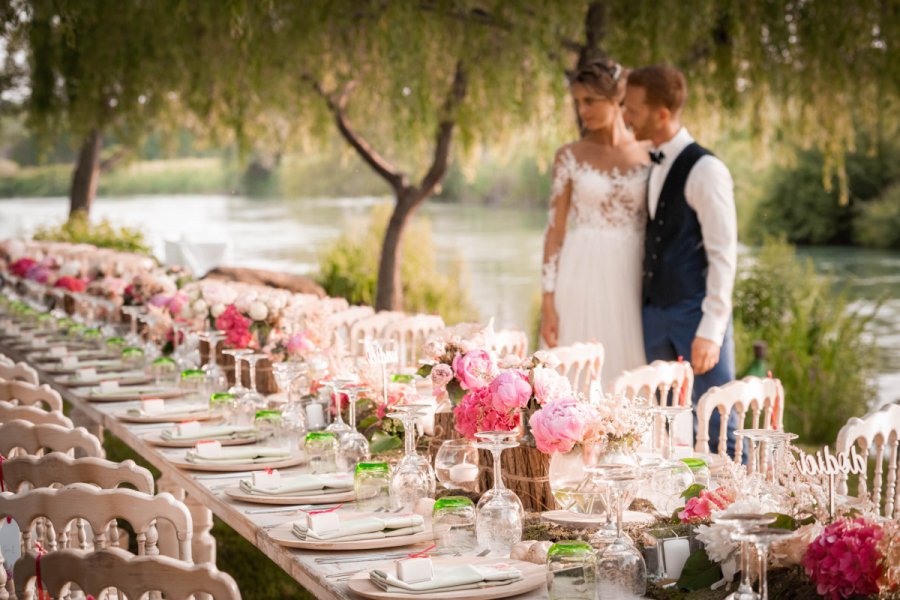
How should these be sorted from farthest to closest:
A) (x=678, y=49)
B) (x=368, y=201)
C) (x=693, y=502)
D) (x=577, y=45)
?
(x=368, y=201) < (x=577, y=45) < (x=678, y=49) < (x=693, y=502)

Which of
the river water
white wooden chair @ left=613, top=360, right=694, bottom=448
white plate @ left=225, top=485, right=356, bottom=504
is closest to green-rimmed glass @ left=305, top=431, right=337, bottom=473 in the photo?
white plate @ left=225, top=485, right=356, bottom=504

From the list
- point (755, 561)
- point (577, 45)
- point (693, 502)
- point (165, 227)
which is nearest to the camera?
point (755, 561)

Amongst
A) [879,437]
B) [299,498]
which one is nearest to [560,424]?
[299,498]

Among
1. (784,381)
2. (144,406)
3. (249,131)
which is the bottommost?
(784,381)

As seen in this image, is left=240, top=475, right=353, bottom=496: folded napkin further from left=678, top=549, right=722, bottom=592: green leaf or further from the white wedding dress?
the white wedding dress

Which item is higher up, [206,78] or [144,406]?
[206,78]

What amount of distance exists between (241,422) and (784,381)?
530 centimetres

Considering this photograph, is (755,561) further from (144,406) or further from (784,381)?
(784,381)

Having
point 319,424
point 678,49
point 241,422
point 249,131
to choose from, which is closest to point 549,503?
point 319,424

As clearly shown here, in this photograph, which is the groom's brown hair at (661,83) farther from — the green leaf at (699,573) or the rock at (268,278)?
the rock at (268,278)

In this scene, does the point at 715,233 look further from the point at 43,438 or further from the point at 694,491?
the point at 43,438

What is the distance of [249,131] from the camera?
360 inches

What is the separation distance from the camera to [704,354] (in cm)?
407

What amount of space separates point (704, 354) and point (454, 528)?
7.03 ft
